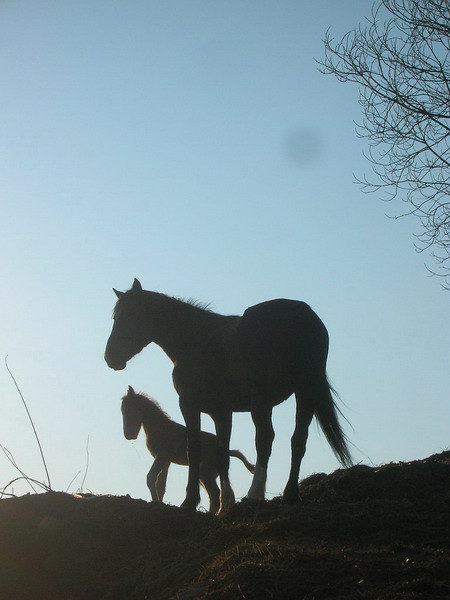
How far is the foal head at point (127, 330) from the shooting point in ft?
38.0

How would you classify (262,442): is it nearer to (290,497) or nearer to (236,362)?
(290,497)

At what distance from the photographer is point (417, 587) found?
20.3ft

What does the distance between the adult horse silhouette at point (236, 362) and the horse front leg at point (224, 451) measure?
0.04 feet

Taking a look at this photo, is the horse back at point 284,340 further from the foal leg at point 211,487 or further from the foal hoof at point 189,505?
the foal leg at point 211,487

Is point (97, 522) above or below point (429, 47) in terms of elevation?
below

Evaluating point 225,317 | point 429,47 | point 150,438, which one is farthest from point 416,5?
point 150,438

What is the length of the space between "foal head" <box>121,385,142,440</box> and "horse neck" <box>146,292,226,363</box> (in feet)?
14.0

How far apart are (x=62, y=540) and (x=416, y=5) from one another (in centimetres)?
743

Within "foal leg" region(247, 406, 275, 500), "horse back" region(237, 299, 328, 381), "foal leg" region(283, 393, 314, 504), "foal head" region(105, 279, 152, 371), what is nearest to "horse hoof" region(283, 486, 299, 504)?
"foal leg" region(283, 393, 314, 504)

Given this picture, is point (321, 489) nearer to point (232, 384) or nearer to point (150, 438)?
point (232, 384)

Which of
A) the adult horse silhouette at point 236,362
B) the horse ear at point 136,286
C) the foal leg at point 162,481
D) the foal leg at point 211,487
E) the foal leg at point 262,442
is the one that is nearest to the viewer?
the foal leg at point 262,442

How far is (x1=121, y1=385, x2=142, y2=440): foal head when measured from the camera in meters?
15.6

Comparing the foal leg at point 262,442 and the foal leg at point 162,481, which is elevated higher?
the foal leg at point 162,481

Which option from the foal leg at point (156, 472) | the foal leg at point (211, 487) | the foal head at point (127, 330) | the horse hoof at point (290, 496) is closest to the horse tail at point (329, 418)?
the horse hoof at point (290, 496)
